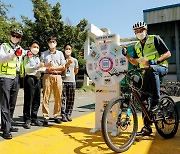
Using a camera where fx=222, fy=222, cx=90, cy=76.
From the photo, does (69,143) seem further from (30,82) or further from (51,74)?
(51,74)

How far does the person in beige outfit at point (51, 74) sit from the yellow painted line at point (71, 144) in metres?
0.73

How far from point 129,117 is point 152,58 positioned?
109 centimetres

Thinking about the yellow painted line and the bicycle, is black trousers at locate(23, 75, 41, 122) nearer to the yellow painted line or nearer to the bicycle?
the yellow painted line

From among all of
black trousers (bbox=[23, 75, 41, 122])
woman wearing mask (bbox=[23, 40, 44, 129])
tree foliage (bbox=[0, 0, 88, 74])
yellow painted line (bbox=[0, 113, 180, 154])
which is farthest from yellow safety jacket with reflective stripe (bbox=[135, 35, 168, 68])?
tree foliage (bbox=[0, 0, 88, 74])

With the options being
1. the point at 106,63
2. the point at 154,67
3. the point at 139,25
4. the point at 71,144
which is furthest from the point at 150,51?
the point at 71,144

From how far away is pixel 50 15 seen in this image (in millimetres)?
17422

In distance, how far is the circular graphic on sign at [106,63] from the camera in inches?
162

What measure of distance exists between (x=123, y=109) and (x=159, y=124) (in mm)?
926

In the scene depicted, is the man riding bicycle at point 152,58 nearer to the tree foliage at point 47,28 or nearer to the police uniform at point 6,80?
the police uniform at point 6,80

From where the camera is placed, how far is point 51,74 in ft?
16.6

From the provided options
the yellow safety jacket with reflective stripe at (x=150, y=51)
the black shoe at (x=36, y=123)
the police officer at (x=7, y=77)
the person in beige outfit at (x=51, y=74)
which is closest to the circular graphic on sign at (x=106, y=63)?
the yellow safety jacket with reflective stripe at (x=150, y=51)

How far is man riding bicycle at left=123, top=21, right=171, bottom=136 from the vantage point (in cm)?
362

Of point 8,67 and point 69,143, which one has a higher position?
point 8,67

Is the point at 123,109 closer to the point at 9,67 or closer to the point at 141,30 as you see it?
the point at 141,30
